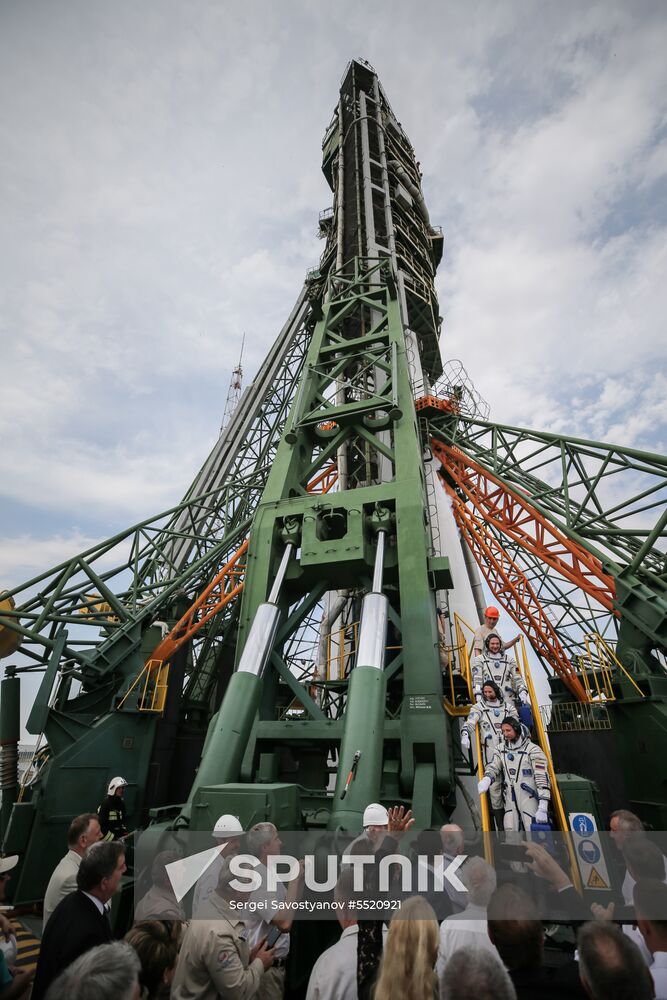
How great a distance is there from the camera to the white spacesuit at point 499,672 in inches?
215

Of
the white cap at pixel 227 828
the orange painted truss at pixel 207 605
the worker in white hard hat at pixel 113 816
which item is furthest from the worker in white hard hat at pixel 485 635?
the orange painted truss at pixel 207 605

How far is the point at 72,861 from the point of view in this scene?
3.63 meters

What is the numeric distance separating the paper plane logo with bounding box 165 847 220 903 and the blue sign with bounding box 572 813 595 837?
3415 millimetres

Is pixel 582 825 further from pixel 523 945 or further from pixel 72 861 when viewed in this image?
pixel 72 861

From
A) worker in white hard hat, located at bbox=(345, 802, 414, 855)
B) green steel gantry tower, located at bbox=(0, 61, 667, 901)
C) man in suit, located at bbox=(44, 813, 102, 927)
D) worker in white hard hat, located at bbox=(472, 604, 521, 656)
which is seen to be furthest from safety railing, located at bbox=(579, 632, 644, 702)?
man in suit, located at bbox=(44, 813, 102, 927)

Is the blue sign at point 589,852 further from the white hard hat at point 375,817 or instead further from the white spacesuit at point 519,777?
the white hard hat at point 375,817

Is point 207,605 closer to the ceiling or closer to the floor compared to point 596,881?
closer to the ceiling

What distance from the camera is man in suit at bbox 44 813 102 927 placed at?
3.60m

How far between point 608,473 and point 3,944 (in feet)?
42.2

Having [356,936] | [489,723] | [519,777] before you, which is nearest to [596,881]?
[519,777]

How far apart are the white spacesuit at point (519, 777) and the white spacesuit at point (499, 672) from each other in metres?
0.36

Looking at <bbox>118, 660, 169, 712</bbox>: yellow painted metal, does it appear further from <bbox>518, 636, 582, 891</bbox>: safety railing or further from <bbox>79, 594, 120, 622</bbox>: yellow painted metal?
<bbox>518, 636, 582, 891</bbox>: safety railing

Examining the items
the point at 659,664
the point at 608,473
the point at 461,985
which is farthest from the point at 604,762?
the point at 461,985

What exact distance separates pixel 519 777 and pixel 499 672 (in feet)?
3.60
